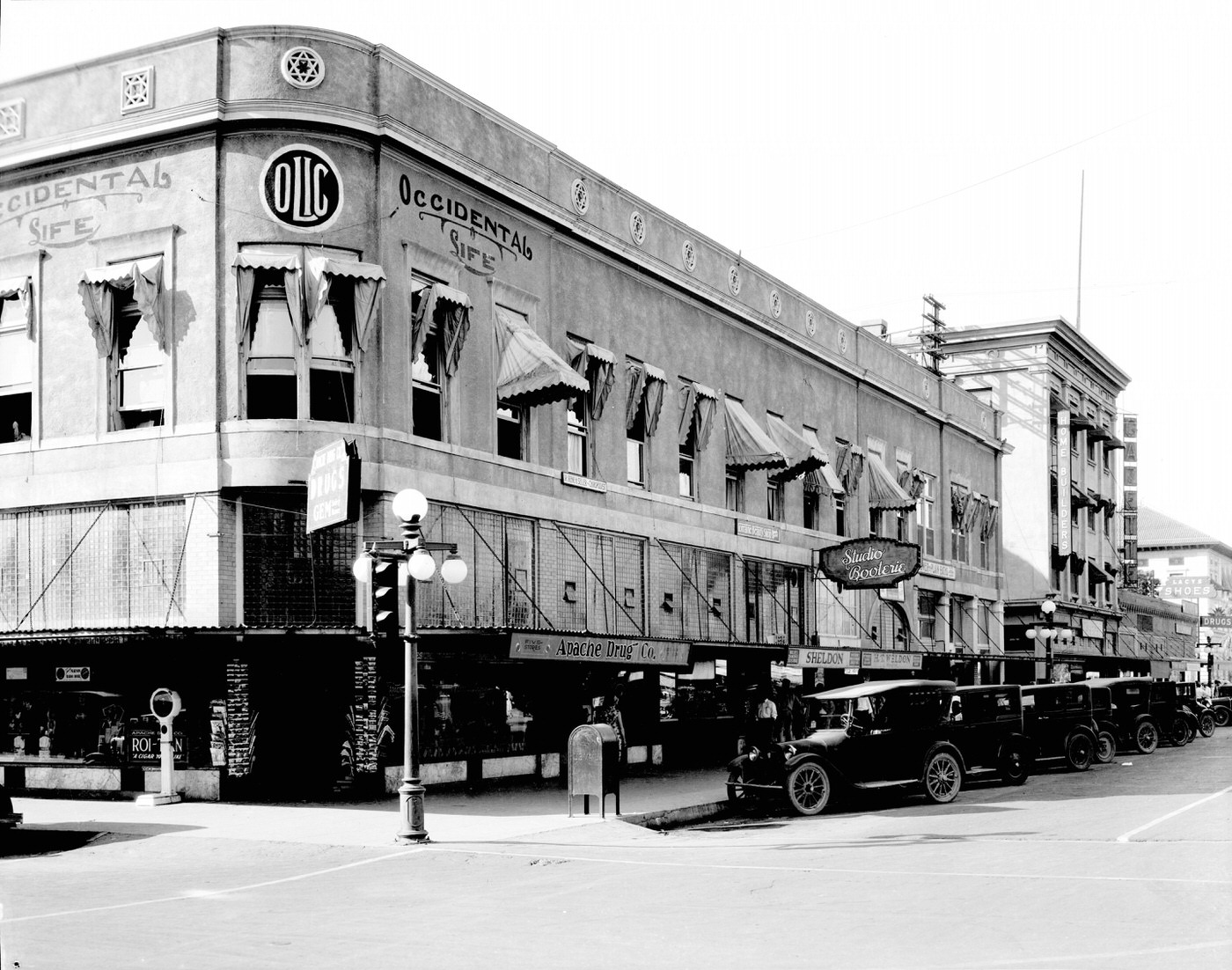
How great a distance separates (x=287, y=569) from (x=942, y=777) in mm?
10514

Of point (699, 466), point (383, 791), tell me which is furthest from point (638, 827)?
point (699, 466)

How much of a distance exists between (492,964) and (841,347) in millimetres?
31892

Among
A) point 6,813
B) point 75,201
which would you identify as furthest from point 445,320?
point 6,813

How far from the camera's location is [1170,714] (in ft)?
115

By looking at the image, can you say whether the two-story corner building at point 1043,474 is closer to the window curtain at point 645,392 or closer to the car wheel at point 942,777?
the window curtain at point 645,392

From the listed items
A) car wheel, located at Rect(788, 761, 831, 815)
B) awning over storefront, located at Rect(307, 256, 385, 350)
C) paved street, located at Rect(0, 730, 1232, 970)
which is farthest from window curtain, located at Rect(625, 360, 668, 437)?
paved street, located at Rect(0, 730, 1232, 970)

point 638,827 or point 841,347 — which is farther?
point 841,347

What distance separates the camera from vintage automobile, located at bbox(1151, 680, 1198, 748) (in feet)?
112

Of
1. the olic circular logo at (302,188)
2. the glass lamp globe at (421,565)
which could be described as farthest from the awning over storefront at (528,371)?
the glass lamp globe at (421,565)

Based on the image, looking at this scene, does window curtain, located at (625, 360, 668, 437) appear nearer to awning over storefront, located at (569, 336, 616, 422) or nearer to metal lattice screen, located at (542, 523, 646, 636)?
awning over storefront, located at (569, 336, 616, 422)

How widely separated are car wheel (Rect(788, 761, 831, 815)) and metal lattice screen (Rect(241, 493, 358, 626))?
719cm

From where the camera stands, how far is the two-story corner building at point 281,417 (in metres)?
21.2

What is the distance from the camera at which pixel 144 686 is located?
21.7m

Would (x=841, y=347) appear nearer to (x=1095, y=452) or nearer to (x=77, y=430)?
(x=77, y=430)
